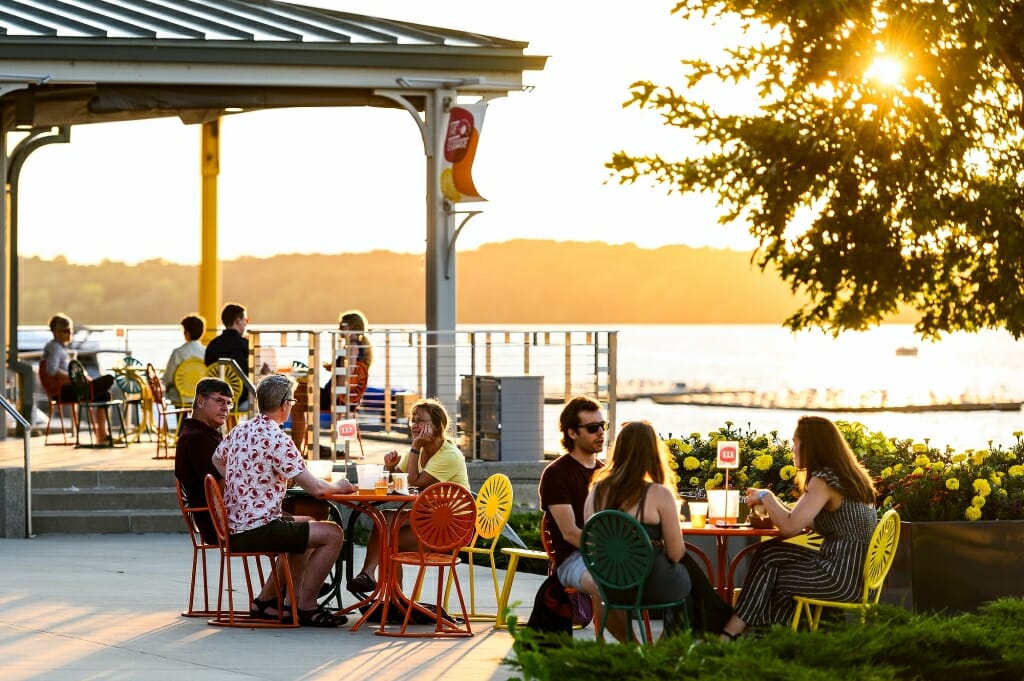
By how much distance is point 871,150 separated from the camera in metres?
11.3

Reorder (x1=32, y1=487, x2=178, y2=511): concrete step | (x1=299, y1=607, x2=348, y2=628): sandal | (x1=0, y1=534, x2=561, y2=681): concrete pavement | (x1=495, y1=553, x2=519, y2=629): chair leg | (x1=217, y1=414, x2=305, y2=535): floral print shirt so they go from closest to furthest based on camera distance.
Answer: (x1=0, y1=534, x2=561, y2=681): concrete pavement < (x1=217, y1=414, x2=305, y2=535): floral print shirt < (x1=495, y1=553, x2=519, y2=629): chair leg < (x1=299, y1=607, x2=348, y2=628): sandal < (x1=32, y1=487, x2=178, y2=511): concrete step

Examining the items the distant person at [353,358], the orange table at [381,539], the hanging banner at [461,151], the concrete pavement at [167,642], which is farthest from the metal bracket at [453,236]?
the orange table at [381,539]

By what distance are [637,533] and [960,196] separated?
537 cm

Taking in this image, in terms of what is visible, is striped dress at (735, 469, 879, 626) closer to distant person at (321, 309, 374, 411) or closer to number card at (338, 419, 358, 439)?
number card at (338, 419, 358, 439)

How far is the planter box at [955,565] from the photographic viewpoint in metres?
8.90

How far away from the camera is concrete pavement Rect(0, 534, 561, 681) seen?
24.5ft

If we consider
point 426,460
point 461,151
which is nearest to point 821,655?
point 426,460

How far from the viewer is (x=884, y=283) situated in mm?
11820

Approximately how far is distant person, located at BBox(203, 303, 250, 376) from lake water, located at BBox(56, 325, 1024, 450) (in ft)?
8.61

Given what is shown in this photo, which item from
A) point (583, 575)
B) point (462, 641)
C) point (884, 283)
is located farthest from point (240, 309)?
point (583, 575)

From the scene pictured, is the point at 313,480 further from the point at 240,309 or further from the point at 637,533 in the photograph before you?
the point at 240,309

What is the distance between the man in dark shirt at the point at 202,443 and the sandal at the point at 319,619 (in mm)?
695

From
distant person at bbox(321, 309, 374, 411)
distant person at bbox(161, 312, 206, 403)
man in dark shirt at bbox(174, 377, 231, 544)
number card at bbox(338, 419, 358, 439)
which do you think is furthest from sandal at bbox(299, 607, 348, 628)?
distant person at bbox(161, 312, 206, 403)

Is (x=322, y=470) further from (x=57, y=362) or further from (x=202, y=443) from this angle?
(x=57, y=362)
